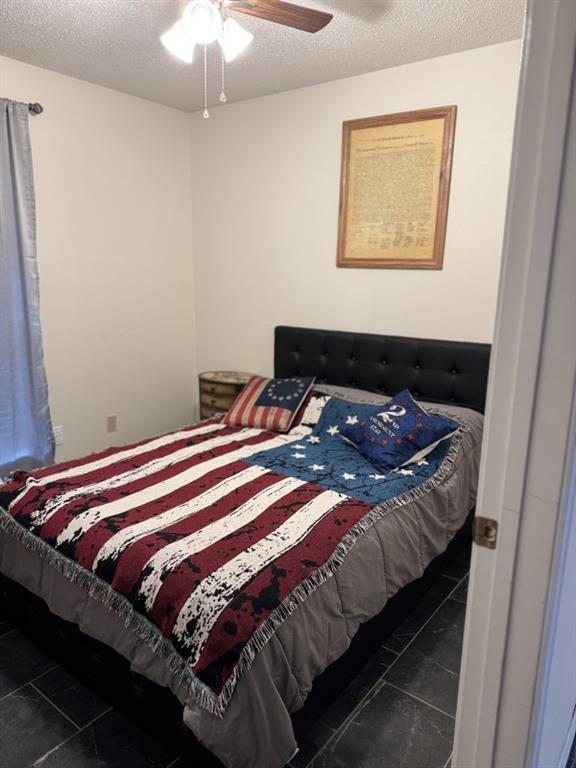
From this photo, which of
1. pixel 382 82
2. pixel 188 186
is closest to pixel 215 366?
pixel 188 186

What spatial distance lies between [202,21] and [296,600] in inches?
79.9

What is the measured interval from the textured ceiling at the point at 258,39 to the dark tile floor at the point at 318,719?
2717 mm

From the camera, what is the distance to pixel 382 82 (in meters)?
3.00

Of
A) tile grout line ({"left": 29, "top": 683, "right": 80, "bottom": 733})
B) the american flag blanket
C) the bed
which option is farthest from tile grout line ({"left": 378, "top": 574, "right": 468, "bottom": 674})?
tile grout line ({"left": 29, "top": 683, "right": 80, "bottom": 733})

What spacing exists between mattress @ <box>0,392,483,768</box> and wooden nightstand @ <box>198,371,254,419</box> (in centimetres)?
170

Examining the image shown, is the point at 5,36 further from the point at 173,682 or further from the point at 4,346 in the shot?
the point at 173,682

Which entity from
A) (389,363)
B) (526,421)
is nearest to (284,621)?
(526,421)

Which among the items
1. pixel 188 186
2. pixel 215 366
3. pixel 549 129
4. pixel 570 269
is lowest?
pixel 215 366

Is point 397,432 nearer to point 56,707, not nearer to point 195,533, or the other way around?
point 195,533

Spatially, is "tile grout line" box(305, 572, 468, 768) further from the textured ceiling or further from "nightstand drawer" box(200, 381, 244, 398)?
the textured ceiling

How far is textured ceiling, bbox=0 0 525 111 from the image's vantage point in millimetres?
2258

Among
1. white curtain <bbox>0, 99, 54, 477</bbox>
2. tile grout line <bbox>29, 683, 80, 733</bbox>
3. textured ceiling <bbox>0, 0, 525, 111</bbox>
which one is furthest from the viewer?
white curtain <bbox>0, 99, 54, 477</bbox>

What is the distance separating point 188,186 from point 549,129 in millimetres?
3637

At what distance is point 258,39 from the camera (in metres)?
2.57
